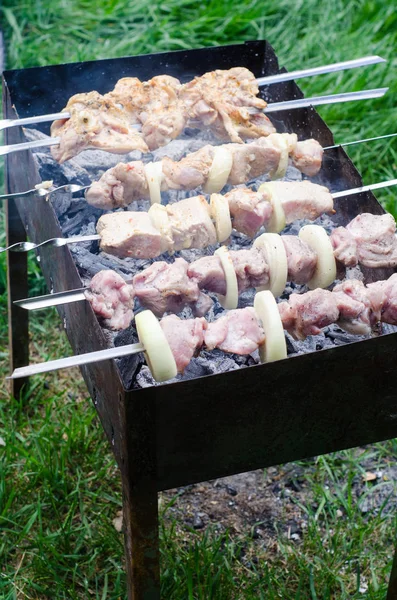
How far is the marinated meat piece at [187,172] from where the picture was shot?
9.16ft

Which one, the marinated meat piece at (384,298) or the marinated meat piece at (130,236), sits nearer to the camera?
the marinated meat piece at (384,298)

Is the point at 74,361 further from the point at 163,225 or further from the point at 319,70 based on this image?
the point at 319,70

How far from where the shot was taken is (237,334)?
224 centimetres

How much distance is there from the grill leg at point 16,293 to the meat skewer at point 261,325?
142 cm

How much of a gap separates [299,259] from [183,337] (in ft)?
1.66

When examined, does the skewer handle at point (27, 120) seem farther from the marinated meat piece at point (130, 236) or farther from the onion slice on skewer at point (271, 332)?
the onion slice on skewer at point (271, 332)

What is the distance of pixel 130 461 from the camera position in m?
2.09

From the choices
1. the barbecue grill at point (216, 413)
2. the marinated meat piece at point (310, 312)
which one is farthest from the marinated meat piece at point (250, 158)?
the marinated meat piece at point (310, 312)

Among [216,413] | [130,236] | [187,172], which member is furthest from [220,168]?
[216,413]

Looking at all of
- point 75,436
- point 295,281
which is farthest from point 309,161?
point 75,436

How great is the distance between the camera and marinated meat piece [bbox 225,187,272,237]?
105 inches

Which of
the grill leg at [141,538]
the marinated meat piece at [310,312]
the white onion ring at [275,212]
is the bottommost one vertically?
the grill leg at [141,538]

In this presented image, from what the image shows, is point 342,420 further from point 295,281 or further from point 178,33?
point 178,33

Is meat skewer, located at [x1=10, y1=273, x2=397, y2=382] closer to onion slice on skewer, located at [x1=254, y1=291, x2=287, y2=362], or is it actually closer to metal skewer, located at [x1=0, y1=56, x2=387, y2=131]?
onion slice on skewer, located at [x1=254, y1=291, x2=287, y2=362]
